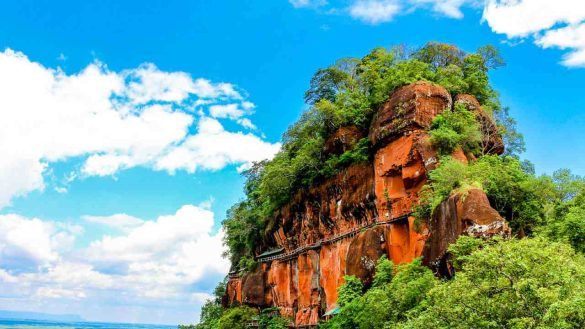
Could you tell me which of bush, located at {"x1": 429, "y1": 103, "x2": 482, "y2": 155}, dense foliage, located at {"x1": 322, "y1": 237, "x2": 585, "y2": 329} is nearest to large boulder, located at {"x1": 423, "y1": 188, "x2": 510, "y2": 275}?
dense foliage, located at {"x1": 322, "y1": 237, "x2": 585, "y2": 329}

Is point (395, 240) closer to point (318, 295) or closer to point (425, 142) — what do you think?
point (425, 142)

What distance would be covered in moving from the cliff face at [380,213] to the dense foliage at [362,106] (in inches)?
35.2

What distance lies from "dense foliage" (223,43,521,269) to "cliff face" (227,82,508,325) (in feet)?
2.93

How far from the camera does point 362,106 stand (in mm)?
35906

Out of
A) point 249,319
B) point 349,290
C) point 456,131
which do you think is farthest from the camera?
point 249,319

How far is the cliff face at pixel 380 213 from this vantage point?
23297mm

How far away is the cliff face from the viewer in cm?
2330

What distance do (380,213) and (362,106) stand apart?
27.8ft

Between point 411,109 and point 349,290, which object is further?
point 411,109

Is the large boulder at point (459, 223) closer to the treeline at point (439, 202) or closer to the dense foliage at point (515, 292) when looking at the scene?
the treeline at point (439, 202)

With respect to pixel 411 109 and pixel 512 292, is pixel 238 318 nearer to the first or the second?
pixel 411 109

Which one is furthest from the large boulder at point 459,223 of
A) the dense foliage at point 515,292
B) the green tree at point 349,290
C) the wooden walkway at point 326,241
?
the green tree at point 349,290

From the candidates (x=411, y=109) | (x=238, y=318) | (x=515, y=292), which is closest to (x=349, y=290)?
(x=411, y=109)

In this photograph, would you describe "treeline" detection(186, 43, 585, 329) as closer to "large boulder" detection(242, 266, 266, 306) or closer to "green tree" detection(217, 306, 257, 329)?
"green tree" detection(217, 306, 257, 329)
